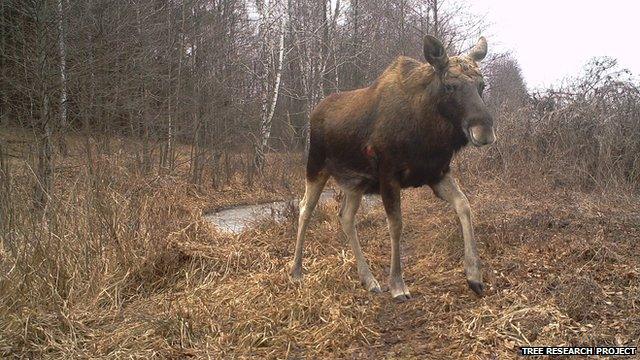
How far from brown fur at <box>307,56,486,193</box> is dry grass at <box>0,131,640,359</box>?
1103 millimetres

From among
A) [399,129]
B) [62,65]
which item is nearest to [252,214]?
[399,129]

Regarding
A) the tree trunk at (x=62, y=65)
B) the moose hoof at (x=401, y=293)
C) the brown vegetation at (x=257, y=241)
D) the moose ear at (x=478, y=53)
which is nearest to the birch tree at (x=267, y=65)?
the brown vegetation at (x=257, y=241)

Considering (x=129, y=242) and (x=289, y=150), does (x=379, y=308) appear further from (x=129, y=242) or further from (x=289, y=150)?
(x=289, y=150)

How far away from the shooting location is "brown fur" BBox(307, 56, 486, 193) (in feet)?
14.0

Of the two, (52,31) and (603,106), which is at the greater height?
(52,31)

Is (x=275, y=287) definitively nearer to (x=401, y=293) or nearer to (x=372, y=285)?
(x=372, y=285)

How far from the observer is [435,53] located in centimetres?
430

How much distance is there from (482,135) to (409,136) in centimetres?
73

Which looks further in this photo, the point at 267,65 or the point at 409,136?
the point at 267,65

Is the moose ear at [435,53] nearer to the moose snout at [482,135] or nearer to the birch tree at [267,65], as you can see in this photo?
the moose snout at [482,135]

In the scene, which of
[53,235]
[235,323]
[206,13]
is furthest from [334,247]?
[206,13]

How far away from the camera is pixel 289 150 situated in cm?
1405

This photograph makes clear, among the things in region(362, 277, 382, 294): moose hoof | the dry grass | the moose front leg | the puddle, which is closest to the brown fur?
the moose front leg

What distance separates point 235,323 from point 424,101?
254 centimetres
